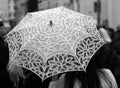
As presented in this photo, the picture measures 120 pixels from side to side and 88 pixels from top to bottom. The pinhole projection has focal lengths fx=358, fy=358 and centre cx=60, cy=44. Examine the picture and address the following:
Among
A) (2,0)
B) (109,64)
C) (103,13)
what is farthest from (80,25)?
(103,13)

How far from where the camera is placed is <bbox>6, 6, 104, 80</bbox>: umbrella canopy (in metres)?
2.90

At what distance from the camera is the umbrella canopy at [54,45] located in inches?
114

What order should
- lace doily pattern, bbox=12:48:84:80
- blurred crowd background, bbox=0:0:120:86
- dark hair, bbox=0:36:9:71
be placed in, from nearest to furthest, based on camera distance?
lace doily pattern, bbox=12:48:84:80 < dark hair, bbox=0:36:9:71 < blurred crowd background, bbox=0:0:120:86

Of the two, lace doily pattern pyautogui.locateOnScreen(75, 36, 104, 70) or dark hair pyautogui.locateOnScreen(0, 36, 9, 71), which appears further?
dark hair pyautogui.locateOnScreen(0, 36, 9, 71)

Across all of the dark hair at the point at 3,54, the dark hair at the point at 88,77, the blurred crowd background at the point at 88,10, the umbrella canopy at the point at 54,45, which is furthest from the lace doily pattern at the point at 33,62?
the blurred crowd background at the point at 88,10

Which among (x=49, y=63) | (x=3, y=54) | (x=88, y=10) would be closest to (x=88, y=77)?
(x=49, y=63)

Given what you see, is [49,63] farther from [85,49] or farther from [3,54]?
[3,54]

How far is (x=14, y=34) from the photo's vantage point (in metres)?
3.21

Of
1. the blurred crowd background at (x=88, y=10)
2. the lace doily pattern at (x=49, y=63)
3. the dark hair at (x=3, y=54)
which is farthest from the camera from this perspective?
the blurred crowd background at (x=88, y=10)

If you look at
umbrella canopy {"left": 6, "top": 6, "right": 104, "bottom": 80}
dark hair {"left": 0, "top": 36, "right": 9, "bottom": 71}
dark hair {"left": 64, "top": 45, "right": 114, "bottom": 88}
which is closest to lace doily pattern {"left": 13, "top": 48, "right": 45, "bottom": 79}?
umbrella canopy {"left": 6, "top": 6, "right": 104, "bottom": 80}

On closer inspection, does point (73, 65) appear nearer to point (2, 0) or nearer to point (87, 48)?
point (87, 48)

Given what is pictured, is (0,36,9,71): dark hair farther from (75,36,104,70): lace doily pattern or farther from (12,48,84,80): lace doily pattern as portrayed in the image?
(75,36,104,70): lace doily pattern

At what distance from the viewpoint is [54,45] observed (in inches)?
115

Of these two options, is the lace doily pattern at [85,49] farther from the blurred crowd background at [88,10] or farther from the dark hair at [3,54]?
the blurred crowd background at [88,10]
